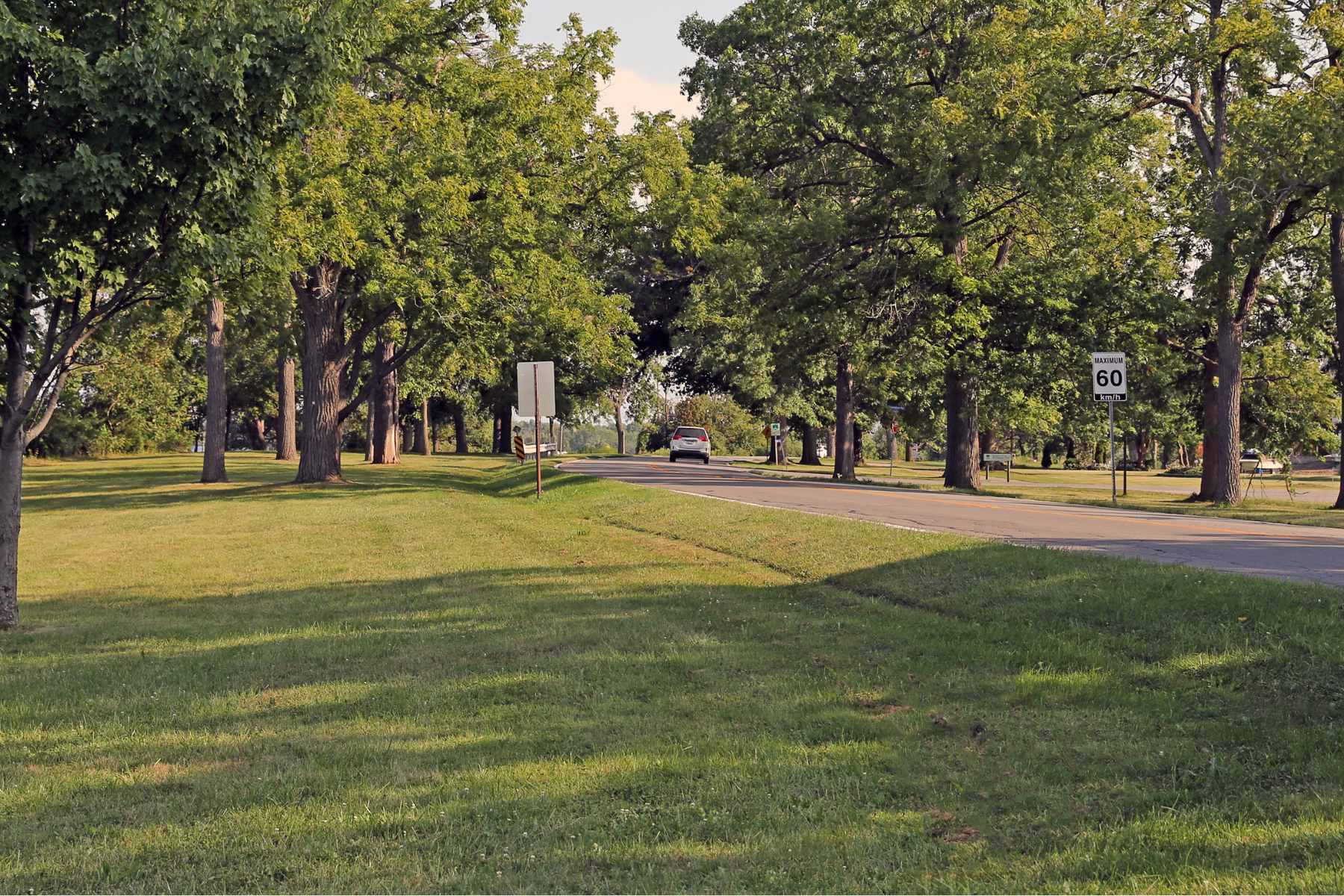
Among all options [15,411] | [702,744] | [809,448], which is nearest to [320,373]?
[15,411]

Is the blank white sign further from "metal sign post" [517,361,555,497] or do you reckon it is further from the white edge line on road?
the white edge line on road

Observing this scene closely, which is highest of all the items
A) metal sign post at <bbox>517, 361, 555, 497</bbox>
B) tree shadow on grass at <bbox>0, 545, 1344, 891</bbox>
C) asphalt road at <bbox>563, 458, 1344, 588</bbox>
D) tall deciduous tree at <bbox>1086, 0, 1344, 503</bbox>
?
tall deciduous tree at <bbox>1086, 0, 1344, 503</bbox>

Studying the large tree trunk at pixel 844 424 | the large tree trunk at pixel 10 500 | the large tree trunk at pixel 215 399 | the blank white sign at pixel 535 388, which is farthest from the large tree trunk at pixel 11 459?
the large tree trunk at pixel 844 424

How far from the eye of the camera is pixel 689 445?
194ft

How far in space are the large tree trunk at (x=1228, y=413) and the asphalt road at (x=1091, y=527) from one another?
514cm

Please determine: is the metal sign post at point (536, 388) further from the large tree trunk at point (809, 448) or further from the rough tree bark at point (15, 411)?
the large tree trunk at point (809, 448)

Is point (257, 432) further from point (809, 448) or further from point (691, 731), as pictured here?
point (691, 731)

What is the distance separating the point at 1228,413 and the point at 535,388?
16.2 m

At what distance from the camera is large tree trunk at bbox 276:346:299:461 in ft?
154

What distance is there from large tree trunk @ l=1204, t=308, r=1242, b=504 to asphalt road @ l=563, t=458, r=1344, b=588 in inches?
203

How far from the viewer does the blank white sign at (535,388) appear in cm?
2589

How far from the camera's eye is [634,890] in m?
4.43

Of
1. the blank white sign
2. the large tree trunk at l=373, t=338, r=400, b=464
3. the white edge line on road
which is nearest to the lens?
the white edge line on road

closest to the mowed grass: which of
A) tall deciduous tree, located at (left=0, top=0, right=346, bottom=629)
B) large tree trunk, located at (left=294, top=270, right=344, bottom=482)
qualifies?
tall deciduous tree, located at (left=0, top=0, right=346, bottom=629)
